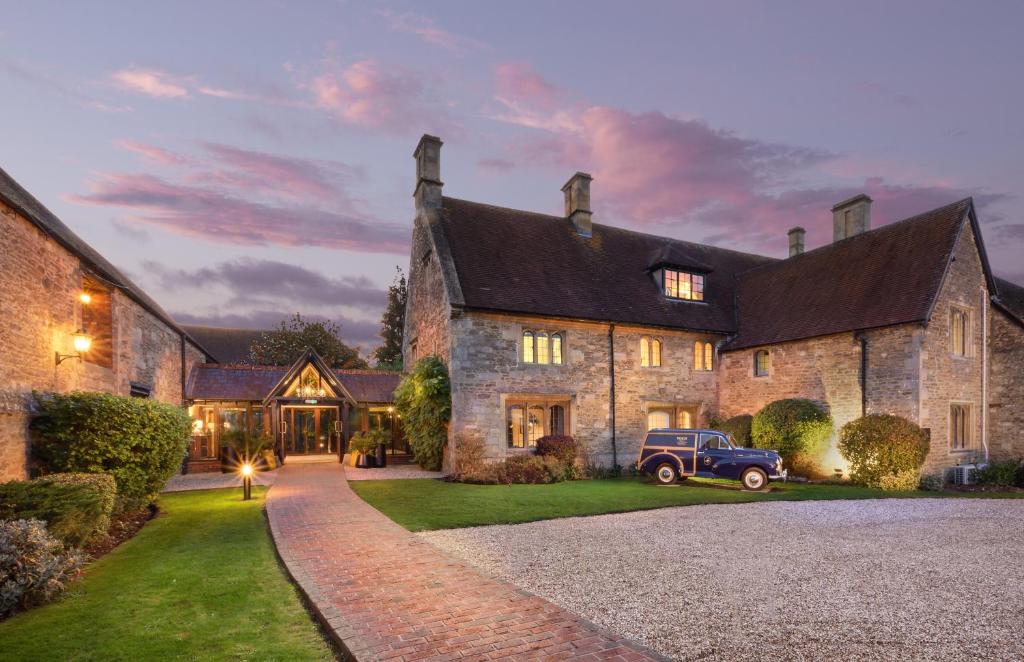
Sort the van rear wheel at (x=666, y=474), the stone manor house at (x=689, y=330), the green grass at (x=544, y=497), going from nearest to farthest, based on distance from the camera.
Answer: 1. the green grass at (x=544, y=497)
2. the van rear wheel at (x=666, y=474)
3. the stone manor house at (x=689, y=330)

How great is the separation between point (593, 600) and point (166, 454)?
1041 cm

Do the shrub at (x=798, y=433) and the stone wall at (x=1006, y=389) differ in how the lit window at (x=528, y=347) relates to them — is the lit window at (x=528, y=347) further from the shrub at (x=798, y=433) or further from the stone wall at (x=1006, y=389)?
the stone wall at (x=1006, y=389)

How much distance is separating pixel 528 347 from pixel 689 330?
23.0 feet

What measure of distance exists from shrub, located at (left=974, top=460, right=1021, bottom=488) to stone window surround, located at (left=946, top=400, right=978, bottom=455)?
706mm

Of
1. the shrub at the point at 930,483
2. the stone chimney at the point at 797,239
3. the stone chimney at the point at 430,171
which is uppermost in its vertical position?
the stone chimney at the point at 430,171

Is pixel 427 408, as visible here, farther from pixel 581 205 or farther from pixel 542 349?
pixel 581 205

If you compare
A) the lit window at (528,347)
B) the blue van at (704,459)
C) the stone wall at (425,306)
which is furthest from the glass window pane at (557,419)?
the stone wall at (425,306)

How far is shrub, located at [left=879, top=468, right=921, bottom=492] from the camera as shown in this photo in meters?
16.1

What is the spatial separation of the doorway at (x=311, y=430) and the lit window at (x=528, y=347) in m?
8.59

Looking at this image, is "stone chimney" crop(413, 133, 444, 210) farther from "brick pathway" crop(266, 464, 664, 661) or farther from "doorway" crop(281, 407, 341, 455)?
"brick pathway" crop(266, 464, 664, 661)

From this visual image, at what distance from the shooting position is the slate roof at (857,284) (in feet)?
58.0

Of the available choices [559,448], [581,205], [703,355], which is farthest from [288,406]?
[703,355]

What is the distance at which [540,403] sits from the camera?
19.5 metres

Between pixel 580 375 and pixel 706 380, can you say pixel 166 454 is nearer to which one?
pixel 580 375
